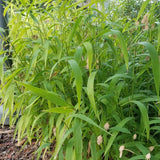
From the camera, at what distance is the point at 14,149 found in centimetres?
150

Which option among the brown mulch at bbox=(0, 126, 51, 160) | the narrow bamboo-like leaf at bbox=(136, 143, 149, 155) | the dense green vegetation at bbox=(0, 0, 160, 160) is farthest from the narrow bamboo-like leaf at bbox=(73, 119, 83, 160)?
the brown mulch at bbox=(0, 126, 51, 160)

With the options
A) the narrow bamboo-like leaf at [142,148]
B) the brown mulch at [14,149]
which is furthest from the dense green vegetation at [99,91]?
the brown mulch at [14,149]

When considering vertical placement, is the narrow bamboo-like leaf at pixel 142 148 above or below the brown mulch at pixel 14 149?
above

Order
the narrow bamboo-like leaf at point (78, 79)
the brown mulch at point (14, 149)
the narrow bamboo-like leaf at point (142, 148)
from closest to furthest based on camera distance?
the narrow bamboo-like leaf at point (78, 79) → the narrow bamboo-like leaf at point (142, 148) → the brown mulch at point (14, 149)

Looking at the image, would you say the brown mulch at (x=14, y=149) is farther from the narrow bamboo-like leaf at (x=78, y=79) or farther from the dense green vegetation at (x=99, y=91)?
the narrow bamboo-like leaf at (x=78, y=79)

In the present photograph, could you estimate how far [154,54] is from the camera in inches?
25.3

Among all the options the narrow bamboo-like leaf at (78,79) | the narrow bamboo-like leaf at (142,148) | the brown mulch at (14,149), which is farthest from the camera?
the brown mulch at (14,149)

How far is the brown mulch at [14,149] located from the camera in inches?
55.2

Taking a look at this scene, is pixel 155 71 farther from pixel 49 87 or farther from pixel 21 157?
pixel 21 157

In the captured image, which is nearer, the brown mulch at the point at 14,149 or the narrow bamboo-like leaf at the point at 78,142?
the narrow bamboo-like leaf at the point at 78,142

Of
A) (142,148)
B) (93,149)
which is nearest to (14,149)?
(93,149)

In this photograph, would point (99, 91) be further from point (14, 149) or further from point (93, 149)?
point (14, 149)

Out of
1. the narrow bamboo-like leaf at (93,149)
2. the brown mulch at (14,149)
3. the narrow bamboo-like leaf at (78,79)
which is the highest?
the narrow bamboo-like leaf at (78,79)

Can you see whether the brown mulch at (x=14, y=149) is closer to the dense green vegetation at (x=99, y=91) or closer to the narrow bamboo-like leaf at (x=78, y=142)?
the dense green vegetation at (x=99, y=91)
